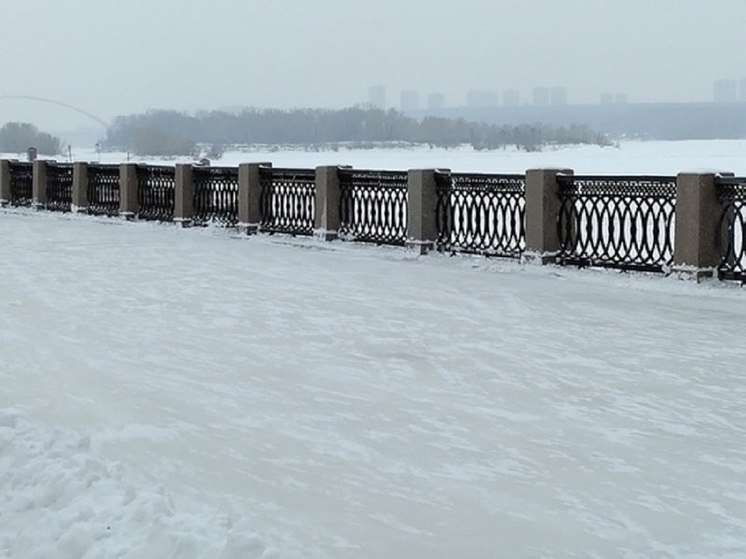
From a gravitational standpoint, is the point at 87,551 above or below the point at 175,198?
below

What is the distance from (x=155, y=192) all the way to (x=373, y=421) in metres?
20.1

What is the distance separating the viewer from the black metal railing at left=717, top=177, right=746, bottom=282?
1448 cm

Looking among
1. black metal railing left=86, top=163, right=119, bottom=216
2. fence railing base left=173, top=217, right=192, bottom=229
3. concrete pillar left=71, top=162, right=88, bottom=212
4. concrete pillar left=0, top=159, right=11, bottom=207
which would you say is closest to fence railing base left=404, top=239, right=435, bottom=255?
fence railing base left=173, top=217, right=192, bottom=229

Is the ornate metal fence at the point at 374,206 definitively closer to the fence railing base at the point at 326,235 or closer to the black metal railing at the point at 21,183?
the fence railing base at the point at 326,235

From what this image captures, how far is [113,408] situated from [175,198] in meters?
17.8

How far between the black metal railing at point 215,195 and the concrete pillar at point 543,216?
336 inches

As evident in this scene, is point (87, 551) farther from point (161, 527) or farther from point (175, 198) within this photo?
point (175, 198)

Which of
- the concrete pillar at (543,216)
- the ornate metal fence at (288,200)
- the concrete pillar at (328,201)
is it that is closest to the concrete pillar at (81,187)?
the ornate metal fence at (288,200)

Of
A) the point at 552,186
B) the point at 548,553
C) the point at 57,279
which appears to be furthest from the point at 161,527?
the point at 552,186

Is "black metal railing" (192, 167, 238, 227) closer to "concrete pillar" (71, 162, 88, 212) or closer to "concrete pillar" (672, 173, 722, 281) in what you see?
"concrete pillar" (71, 162, 88, 212)

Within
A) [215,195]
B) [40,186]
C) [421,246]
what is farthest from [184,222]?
[40,186]

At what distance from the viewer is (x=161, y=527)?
5.57 metres

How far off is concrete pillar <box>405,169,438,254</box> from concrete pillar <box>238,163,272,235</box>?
4.77 meters

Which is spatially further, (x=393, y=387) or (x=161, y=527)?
(x=393, y=387)
